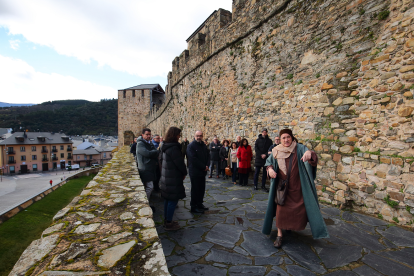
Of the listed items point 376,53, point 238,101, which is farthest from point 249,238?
point 238,101

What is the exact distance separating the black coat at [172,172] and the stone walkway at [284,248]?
0.61 meters

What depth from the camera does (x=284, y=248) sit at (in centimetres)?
283

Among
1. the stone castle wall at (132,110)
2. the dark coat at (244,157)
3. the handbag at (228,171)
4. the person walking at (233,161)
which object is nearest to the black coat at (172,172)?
the dark coat at (244,157)

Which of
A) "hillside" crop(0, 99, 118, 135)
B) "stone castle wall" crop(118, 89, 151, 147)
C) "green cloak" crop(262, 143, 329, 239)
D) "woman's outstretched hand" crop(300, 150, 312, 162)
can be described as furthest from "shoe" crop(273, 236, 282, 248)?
"hillside" crop(0, 99, 118, 135)

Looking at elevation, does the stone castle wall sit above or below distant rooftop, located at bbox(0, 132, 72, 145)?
above

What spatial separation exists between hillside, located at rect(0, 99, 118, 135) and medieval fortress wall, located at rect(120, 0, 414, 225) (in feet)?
267

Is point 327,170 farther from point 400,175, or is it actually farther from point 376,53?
point 376,53

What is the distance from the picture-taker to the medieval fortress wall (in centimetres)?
348

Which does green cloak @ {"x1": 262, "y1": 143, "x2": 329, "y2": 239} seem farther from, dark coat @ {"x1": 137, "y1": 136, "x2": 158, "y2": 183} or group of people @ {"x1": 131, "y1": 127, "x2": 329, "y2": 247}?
dark coat @ {"x1": 137, "y1": 136, "x2": 158, "y2": 183}

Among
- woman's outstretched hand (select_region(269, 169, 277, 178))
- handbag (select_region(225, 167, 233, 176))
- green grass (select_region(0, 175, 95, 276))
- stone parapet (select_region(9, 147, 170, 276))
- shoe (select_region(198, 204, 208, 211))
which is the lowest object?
green grass (select_region(0, 175, 95, 276))

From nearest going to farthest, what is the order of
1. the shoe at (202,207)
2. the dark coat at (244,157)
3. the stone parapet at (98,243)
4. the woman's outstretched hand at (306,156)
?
the stone parapet at (98,243), the woman's outstretched hand at (306,156), the shoe at (202,207), the dark coat at (244,157)

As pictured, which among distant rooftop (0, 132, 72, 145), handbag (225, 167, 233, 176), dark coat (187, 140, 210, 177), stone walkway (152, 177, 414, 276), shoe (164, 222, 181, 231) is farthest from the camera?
distant rooftop (0, 132, 72, 145)

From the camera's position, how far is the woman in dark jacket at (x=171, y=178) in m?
3.46

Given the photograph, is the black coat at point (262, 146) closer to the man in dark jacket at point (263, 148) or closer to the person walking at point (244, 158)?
the man in dark jacket at point (263, 148)
